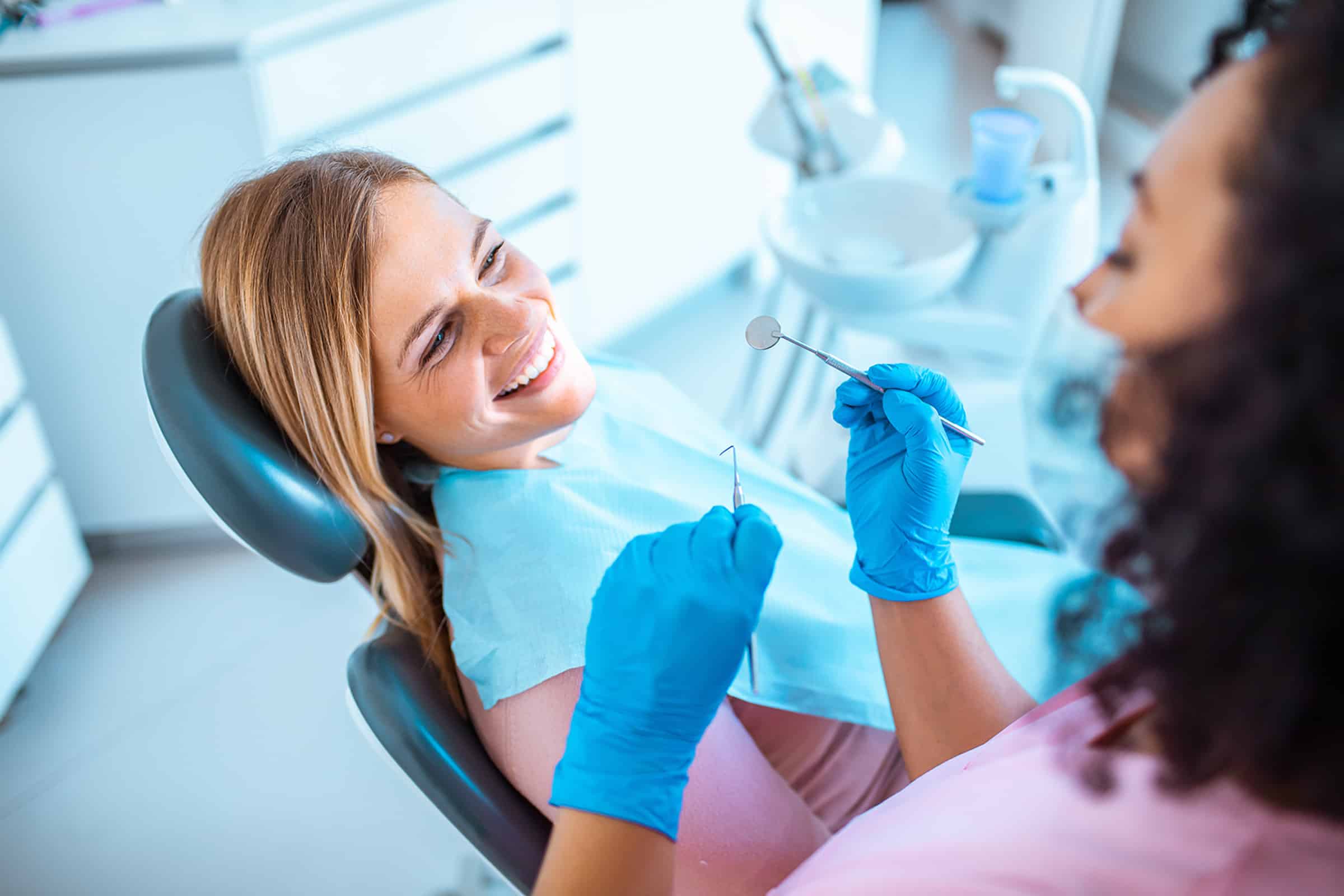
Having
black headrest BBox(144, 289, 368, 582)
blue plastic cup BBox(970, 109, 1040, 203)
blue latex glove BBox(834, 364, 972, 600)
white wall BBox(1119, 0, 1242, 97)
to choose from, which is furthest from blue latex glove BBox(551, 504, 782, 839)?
white wall BBox(1119, 0, 1242, 97)

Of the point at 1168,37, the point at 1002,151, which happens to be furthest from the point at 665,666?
the point at 1168,37

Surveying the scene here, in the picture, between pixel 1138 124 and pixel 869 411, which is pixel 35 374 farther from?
pixel 1138 124

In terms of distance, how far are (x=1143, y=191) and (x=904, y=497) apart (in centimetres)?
42

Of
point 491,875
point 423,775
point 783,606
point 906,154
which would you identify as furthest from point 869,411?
point 906,154

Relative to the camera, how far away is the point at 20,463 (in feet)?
5.64

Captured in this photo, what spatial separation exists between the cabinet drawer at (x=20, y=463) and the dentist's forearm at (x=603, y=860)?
1470 mm

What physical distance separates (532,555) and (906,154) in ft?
9.71

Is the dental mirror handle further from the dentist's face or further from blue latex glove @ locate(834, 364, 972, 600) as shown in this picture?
the dentist's face

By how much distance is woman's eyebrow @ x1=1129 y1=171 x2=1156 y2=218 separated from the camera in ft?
1.83

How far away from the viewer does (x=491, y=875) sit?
4.95 ft

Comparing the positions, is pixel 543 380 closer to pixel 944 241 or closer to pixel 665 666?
pixel 665 666

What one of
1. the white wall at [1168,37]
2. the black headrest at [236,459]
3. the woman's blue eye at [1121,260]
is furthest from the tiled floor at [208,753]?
the white wall at [1168,37]

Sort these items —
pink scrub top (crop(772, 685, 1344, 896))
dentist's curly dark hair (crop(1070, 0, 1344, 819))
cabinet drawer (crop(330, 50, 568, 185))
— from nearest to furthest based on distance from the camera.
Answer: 1. dentist's curly dark hair (crop(1070, 0, 1344, 819))
2. pink scrub top (crop(772, 685, 1344, 896))
3. cabinet drawer (crop(330, 50, 568, 185))

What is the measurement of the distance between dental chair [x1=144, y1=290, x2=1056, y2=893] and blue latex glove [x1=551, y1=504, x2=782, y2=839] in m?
0.15
